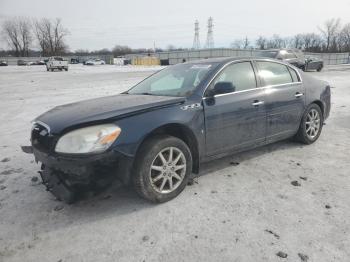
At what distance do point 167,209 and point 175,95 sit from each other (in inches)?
54.4

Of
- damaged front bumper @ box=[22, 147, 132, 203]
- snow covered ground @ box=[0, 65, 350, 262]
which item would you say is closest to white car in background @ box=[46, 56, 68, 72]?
snow covered ground @ box=[0, 65, 350, 262]

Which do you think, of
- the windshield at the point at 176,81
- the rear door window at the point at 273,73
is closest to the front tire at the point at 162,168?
the windshield at the point at 176,81

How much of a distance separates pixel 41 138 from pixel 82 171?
0.73 metres

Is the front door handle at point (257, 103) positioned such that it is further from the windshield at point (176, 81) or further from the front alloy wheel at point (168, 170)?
the front alloy wheel at point (168, 170)

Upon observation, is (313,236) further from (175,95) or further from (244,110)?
(175,95)

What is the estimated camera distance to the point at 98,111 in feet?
10.7

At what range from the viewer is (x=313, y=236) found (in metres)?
2.65

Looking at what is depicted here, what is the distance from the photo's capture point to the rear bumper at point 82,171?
9.32 ft

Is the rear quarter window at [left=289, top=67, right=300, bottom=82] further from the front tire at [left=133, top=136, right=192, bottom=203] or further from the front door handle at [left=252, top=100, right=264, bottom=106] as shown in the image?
the front tire at [left=133, top=136, right=192, bottom=203]

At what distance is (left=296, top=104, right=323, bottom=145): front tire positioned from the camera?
4982 millimetres

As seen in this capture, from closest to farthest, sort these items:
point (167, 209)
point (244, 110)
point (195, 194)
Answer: point (167, 209) < point (195, 194) < point (244, 110)

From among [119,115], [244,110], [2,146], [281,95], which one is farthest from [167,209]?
[2,146]

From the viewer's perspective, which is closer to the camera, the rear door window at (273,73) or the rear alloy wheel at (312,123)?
the rear door window at (273,73)

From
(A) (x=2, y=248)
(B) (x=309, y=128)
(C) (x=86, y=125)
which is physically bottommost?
(A) (x=2, y=248)
